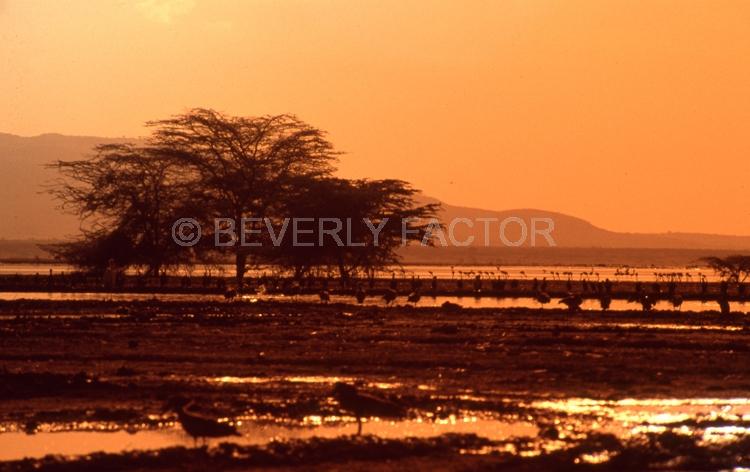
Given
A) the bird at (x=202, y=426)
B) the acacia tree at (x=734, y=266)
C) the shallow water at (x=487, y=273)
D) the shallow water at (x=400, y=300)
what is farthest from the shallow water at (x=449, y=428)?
the acacia tree at (x=734, y=266)

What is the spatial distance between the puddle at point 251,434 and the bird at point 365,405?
0.64ft

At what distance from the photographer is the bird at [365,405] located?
18.0 m

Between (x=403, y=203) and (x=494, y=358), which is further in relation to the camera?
(x=403, y=203)

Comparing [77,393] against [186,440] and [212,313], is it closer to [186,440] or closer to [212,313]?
[186,440]

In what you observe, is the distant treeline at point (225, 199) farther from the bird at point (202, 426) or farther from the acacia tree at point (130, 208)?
the bird at point (202, 426)

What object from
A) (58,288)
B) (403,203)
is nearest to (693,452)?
(58,288)

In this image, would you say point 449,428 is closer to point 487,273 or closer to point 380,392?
point 380,392

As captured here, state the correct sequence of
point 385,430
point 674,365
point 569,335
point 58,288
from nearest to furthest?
point 385,430
point 674,365
point 569,335
point 58,288

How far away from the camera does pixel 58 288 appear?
6325 centimetres

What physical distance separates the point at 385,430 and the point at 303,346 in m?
12.5

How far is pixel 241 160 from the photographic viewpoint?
232 feet

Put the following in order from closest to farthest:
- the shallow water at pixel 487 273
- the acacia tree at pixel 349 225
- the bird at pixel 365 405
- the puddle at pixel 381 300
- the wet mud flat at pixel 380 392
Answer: the wet mud flat at pixel 380 392 < the bird at pixel 365 405 < the puddle at pixel 381 300 < the acacia tree at pixel 349 225 < the shallow water at pixel 487 273

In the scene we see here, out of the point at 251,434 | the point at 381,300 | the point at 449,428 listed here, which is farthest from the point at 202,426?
the point at 381,300

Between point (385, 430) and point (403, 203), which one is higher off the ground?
point (403, 203)
